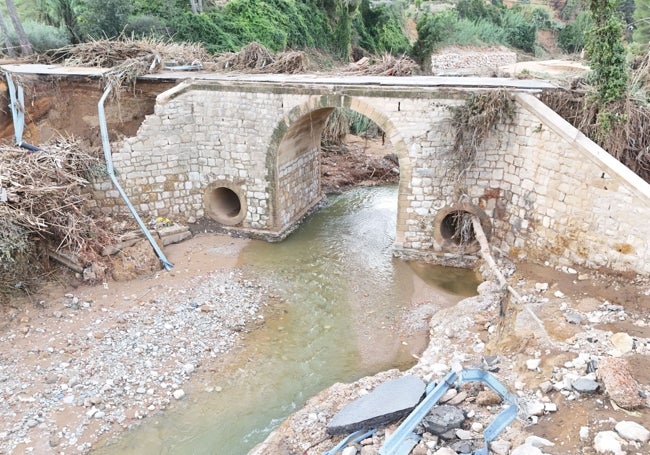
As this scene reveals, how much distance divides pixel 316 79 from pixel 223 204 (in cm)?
433

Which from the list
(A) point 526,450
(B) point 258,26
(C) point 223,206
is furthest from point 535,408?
(B) point 258,26

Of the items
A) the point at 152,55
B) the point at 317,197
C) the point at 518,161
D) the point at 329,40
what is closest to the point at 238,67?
the point at 152,55

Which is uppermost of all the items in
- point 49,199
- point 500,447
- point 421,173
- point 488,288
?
point 421,173

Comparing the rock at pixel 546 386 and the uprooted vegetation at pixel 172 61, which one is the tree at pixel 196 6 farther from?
the rock at pixel 546 386

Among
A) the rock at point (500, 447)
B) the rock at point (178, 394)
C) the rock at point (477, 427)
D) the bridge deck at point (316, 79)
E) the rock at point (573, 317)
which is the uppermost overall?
the bridge deck at point (316, 79)

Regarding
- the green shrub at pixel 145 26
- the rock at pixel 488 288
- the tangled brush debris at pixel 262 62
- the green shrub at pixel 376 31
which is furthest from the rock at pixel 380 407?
the green shrub at pixel 376 31

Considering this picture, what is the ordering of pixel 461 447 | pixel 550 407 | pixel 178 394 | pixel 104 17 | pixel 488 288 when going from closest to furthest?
pixel 461 447 → pixel 550 407 → pixel 178 394 → pixel 488 288 → pixel 104 17

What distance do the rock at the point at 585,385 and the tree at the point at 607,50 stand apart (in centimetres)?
605

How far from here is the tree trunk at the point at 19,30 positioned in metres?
16.2

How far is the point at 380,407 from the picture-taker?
6305 millimetres

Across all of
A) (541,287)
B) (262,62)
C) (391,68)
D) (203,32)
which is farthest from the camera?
(203,32)

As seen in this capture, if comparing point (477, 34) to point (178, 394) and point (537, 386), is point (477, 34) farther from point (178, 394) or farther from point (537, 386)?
point (178, 394)

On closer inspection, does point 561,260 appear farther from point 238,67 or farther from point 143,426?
point 238,67

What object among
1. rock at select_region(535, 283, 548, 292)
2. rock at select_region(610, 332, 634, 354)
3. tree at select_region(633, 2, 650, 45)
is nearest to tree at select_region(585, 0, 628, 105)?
rock at select_region(535, 283, 548, 292)
